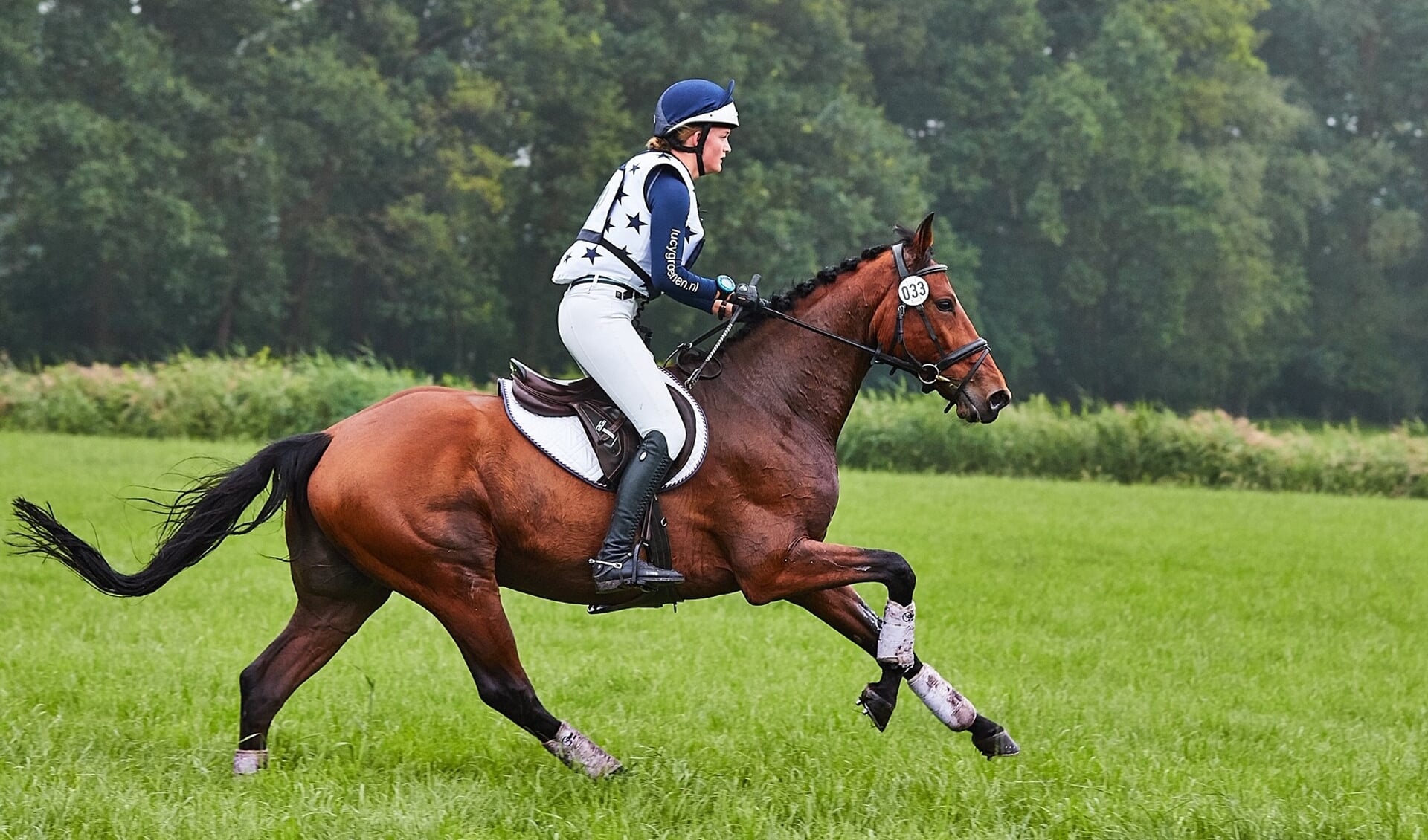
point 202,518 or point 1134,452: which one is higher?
point 202,518

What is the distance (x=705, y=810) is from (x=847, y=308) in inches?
87.5

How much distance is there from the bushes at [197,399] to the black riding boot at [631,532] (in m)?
19.9

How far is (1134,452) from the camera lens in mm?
26266

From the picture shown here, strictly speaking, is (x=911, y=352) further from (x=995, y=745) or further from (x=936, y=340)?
(x=995, y=745)

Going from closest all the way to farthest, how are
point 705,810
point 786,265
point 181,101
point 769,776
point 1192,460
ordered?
point 705,810, point 769,776, point 1192,460, point 181,101, point 786,265

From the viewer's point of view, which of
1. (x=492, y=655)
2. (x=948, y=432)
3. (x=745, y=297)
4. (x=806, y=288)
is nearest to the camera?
(x=492, y=655)

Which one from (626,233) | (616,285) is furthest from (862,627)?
(626,233)

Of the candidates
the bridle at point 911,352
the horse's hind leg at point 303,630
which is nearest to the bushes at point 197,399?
the horse's hind leg at point 303,630

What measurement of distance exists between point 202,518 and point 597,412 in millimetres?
1723

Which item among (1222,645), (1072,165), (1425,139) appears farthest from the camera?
(1425,139)

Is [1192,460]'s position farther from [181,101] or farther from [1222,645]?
[181,101]

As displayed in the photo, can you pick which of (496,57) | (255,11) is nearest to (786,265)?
(496,57)

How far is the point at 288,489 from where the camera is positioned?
20.1ft

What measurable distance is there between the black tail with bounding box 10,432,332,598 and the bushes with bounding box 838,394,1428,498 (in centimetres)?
2093
